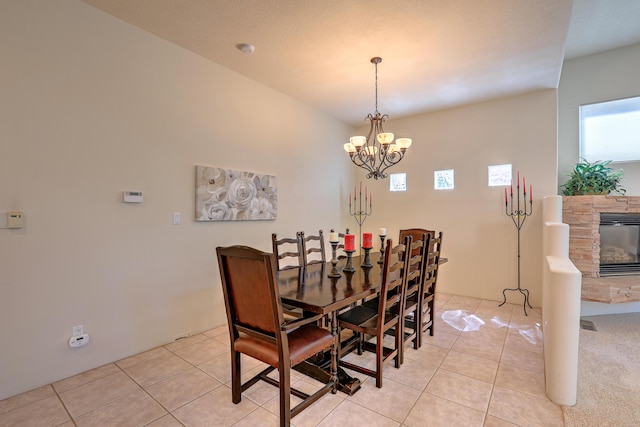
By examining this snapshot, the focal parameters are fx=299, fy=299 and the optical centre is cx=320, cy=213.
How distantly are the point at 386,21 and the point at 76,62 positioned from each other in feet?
7.84

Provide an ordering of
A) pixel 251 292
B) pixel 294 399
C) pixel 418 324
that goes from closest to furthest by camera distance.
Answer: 1. pixel 251 292
2. pixel 294 399
3. pixel 418 324

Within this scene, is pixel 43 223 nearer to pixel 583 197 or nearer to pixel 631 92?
pixel 583 197

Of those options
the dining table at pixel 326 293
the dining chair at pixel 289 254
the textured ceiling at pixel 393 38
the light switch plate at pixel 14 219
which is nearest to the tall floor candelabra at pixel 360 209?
the dining chair at pixel 289 254

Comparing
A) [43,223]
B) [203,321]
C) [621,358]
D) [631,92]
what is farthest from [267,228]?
[631,92]

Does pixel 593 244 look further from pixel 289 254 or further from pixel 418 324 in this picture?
pixel 289 254

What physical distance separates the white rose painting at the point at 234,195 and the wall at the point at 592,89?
4.00 meters

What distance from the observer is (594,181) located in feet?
11.5

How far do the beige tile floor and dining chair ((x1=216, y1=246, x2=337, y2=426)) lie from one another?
161 mm

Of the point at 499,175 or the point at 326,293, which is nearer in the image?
the point at 326,293

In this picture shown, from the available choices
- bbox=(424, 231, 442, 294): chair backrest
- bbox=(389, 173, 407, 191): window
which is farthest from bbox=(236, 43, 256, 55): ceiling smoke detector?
bbox=(389, 173, 407, 191): window

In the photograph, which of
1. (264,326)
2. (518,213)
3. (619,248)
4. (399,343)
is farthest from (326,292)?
(619,248)

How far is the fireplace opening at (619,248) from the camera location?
353 centimetres

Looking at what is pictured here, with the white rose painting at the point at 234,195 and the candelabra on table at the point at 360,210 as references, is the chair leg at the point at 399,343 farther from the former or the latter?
the candelabra on table at the point at 360,210

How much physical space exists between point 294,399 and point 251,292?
2.85ft
